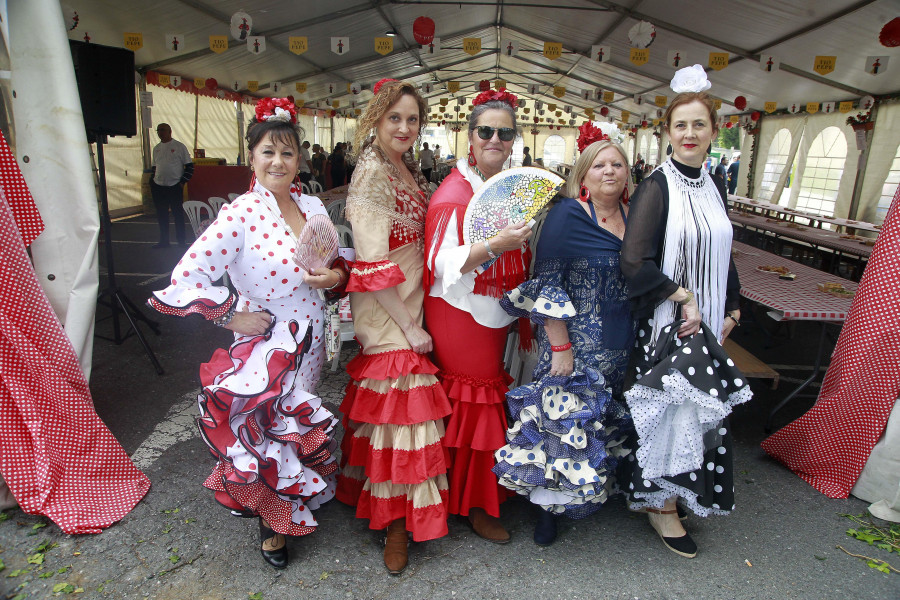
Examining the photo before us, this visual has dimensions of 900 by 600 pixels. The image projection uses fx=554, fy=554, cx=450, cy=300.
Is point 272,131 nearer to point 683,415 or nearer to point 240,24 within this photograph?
point 683,415

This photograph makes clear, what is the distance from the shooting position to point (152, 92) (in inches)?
462

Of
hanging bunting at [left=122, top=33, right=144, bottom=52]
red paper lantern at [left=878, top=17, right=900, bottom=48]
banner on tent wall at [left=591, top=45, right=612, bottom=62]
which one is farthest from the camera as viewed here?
banner on tent wall at [left=591, top=45, right=612, bottom=62]

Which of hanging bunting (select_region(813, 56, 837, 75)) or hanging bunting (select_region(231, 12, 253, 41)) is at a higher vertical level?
hanging bunting (select_region(231, 12, 253, 41))

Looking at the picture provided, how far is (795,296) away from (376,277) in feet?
9.42

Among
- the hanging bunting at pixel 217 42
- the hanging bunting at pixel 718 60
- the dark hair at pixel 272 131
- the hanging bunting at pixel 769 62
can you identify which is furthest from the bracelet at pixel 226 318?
the hanging bunting at pixel 769 62

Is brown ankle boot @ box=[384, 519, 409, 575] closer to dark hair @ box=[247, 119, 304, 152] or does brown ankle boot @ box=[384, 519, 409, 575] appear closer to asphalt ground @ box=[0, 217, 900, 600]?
asphalt ground @ box=[0, 217, 900, 600]

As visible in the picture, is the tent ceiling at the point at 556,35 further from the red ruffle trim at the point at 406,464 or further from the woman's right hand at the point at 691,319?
the red ruffle trim at the point at 406,464

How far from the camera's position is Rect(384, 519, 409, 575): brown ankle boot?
2.15 m

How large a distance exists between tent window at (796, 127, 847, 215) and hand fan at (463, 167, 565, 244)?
1275cm

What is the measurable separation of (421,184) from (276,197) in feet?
1.96

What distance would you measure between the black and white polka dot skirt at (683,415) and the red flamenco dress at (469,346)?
0.55 metres

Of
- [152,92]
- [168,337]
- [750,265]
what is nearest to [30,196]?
[168,337]

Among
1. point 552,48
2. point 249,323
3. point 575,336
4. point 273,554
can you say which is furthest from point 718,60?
point 273,554

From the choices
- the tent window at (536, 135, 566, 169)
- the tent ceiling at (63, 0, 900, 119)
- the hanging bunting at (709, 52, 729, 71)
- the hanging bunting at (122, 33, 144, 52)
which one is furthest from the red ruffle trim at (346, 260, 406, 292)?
the tent window at (536, 135, 566, 169)
